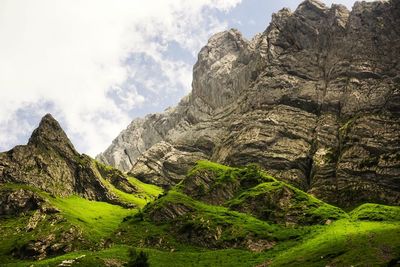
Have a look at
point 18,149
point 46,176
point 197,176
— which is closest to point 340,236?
point 197,176

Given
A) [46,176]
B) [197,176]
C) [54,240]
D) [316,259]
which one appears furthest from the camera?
[46,176]

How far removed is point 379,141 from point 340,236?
98.0m

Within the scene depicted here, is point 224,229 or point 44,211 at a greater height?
point 44,211

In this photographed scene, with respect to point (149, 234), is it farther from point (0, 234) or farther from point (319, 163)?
point (319, 163)

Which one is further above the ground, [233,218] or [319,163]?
[319,163]

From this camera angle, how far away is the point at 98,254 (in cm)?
10888

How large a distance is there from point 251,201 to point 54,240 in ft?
196

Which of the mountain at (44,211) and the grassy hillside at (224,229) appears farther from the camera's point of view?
the mountain at (44,211)

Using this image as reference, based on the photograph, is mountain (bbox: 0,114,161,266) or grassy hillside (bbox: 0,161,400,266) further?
mountain (bbox: 0,114,161,266)

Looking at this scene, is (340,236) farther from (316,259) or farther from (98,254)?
(98,254)

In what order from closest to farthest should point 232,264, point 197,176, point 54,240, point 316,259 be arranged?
point 316,259, point 232,264, point 54,240, point 197,176

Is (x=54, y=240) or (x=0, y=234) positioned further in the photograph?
(x=0, y=234)

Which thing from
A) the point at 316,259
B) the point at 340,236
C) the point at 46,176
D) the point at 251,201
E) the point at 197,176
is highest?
the point at 46,176

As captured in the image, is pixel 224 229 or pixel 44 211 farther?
pixel 44 211
